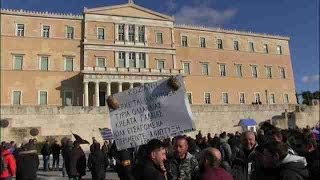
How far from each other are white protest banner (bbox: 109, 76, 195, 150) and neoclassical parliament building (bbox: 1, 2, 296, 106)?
3060cm

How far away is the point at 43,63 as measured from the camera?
43.9 m

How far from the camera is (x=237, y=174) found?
5609 mm

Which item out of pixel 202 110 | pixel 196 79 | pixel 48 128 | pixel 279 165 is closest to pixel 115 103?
pixel 279 165

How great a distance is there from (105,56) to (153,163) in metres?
41.5

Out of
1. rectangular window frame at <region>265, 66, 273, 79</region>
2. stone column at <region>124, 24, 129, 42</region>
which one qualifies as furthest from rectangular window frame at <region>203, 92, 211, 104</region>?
stone column at <region>124, 24, 129, 42</region>

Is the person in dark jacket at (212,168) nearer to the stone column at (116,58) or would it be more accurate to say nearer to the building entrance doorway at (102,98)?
the building entrance doorway at (102,98)

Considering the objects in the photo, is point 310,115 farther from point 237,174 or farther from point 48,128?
point 237,174

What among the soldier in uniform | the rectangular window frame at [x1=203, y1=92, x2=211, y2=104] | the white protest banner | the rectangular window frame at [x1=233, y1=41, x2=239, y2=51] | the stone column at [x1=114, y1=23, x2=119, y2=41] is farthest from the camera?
the rectangular window frame at [x1=233, y1=41, x2=239, y2=51]

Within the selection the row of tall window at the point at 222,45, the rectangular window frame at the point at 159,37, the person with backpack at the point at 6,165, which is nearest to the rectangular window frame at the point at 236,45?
the row of tall window at the point at 222,45

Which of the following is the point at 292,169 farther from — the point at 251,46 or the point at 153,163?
the point at 251,46

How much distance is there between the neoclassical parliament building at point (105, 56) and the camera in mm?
42688

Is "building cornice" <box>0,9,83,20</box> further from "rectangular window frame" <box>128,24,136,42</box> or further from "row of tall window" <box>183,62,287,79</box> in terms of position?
"row of tall window" <box>183,62,287,79</box>

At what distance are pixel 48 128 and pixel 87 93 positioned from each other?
9.22m

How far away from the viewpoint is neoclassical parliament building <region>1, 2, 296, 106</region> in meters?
42.7
